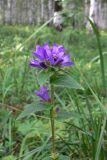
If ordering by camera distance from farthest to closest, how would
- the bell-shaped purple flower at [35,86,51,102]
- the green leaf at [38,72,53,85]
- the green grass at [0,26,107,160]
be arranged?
the green grass at [0,26,107,160] < the bell-shaped purple flower at [35,86,51,102] < the green leaf at [38,72,53,85]

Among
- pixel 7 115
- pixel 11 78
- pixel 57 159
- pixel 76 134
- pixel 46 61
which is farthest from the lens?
pixel 11 78

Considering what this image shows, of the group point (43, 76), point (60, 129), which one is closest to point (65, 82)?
point (43, 76)

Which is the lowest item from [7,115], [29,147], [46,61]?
[29,147]

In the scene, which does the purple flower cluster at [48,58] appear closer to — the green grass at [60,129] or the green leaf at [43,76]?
the green leaf at [43,76]

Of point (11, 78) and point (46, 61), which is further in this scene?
point (11, 78)

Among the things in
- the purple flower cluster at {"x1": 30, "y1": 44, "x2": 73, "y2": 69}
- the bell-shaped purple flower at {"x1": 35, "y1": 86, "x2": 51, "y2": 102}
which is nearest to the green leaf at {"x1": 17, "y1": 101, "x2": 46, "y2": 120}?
the bell-shaped purple flower at {"x1": 35, "y1": 86, "x2": 51, "y2": 102}

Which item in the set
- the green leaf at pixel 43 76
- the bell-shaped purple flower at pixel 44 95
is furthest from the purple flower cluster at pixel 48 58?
the bell-shaped purple flower at pixel 44 95

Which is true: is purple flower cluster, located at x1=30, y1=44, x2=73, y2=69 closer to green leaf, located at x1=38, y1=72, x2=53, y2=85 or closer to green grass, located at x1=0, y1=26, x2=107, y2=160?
green leaf, located at x1=38, y1=72, x2=53, y2=85

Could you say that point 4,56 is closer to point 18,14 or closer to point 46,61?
point 46,61

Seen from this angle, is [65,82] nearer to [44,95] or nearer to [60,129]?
[44,95]

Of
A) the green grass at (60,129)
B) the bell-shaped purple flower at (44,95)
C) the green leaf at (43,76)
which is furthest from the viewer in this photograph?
the green grass at (60,129)

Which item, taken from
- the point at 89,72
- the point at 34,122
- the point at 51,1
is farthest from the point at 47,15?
the point at 34,122
